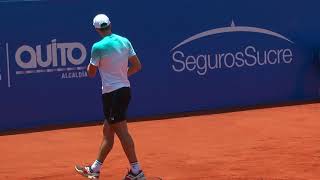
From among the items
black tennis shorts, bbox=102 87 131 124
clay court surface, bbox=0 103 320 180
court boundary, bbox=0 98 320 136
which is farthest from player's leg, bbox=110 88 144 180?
court boundary, bbox=0 98 320 136

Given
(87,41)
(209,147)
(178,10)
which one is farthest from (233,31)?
(209,147)

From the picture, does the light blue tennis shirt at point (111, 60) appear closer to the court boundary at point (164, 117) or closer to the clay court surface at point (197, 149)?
the clay court surface at point (197, 149)

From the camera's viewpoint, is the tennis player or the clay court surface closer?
the tennis player

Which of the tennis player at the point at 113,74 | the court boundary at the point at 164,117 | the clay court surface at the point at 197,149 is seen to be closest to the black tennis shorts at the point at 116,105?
the tennis player at the point at 113,74

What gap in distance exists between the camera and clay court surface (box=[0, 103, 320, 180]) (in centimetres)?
730

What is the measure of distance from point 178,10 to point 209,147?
3.66 meters

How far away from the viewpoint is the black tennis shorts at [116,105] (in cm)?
639

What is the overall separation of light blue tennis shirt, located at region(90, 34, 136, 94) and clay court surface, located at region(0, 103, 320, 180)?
1.21 m

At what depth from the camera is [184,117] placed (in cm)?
1154

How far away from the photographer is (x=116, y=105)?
6398mm

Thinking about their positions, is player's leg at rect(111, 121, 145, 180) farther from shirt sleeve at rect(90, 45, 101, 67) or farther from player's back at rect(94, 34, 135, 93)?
shirt sleeve at rect(90, 45, 101, 67)

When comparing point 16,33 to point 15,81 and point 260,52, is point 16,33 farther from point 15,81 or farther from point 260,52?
point 260,52

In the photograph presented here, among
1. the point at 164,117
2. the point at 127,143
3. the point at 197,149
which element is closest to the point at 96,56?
the point at 127,143

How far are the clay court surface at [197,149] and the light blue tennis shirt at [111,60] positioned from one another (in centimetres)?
121
